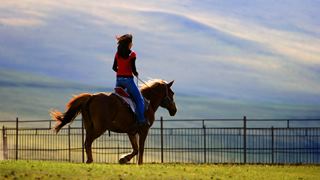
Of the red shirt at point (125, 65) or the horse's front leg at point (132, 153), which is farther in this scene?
the horse's front leg at point (132, 153)

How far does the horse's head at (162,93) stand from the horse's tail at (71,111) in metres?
2.25

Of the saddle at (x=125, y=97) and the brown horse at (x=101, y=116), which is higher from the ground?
the saddle at (x=125, y=97)

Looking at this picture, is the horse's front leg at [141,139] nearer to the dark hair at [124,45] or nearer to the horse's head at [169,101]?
the horse's head at [169,101]

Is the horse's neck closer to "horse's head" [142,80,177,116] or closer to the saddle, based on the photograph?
"horse's head" [142,80,177,116]

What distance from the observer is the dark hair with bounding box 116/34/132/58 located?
20.4 metres

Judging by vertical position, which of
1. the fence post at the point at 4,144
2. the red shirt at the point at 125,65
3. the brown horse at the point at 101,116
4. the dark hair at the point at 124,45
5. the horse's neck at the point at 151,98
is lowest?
the fence post at the point at 4,144

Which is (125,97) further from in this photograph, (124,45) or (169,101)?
(169,101)

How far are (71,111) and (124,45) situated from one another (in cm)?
241

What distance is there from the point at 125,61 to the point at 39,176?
5140 mm

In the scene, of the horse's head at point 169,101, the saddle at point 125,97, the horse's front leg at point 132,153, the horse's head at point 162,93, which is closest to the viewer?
the saddle at point 125,97

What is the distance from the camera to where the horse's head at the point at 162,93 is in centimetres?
2180

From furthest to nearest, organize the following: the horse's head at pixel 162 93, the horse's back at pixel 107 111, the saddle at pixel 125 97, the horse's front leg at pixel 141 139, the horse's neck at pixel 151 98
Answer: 1. the horse's head at pixel 162 93
2. the horse's neck at pixel 151 98
3. the horse's front leg at pixel 141 139
4. the saddle at pixel 125 97
5. the horse's back at pixel 107 111

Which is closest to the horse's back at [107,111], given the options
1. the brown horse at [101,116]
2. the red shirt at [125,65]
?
the brown horse at [101,116]

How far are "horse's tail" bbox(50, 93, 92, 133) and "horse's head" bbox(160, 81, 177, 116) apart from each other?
118 inches
